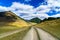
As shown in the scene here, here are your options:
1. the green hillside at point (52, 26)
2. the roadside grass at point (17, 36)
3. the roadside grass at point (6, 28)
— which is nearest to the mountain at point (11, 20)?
the roadside grass at point (6, 28)

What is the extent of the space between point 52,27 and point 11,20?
5323 millimetres

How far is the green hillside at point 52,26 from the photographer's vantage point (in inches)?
967

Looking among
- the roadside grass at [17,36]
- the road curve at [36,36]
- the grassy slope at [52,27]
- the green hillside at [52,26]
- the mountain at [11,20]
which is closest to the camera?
the roadside grass at [17,36]

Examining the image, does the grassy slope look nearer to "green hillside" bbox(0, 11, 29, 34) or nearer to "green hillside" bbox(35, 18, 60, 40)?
"green hillside" bbox(35, 18, 60, 40)

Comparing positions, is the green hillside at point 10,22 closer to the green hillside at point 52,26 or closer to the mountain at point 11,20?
the mountain at point 11,20

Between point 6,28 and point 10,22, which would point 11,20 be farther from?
point 6,28

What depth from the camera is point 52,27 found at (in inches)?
1083

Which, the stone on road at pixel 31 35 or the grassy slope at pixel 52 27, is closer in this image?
the stone on road at pixel 31 35

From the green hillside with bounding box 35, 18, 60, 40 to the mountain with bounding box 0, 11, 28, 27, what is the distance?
177 cm

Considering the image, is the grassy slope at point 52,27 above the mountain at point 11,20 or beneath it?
beneath

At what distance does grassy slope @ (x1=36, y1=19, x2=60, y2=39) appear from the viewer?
81.1 feet

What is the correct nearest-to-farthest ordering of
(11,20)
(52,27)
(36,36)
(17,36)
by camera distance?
(17,36) → (36,36) → (11,20) → (52,27)

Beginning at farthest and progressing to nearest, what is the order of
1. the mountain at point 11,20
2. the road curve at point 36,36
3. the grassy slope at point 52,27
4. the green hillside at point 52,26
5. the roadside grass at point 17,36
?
1. the grassy slope at point 52,27
2. the green hillside at point 52,26
3. the mountain at point 11,20
4. the road curve at point 36,36
5. the roadside grass at point 17,36

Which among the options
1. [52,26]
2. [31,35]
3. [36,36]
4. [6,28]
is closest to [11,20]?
[6,28]
